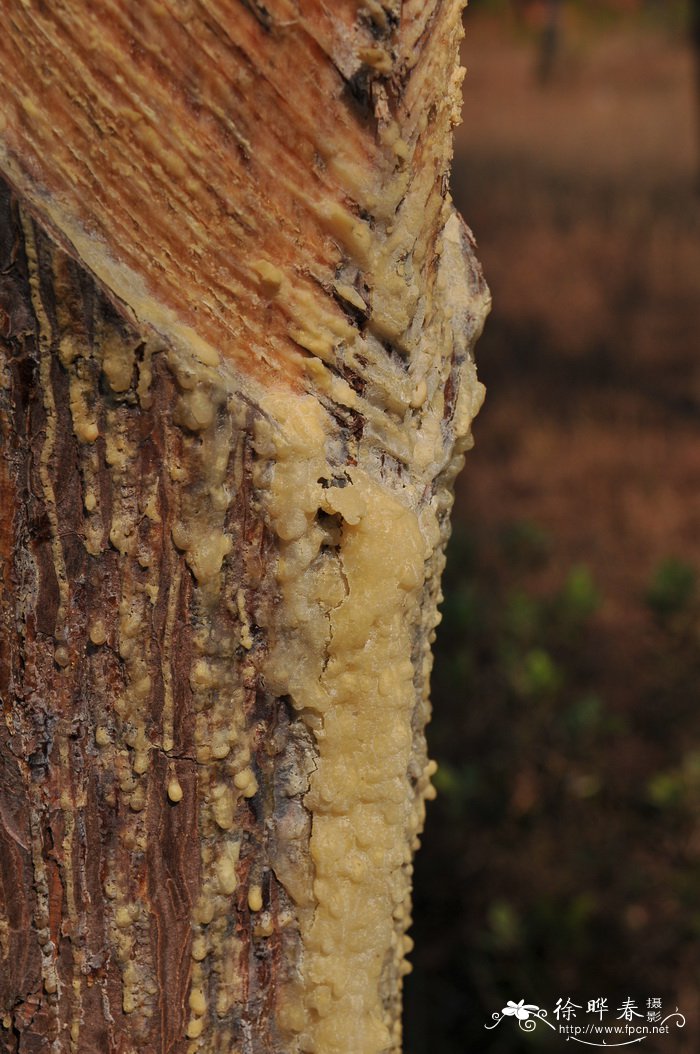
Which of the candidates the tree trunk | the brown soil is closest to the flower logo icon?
the tree trunk

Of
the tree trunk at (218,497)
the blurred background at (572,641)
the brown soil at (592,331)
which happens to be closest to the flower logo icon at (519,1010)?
the blurred background at (572,641)

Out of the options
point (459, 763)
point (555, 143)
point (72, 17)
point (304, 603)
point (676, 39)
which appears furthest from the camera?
point (676, 39)

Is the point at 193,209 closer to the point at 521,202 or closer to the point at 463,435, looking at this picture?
the point at 463,435

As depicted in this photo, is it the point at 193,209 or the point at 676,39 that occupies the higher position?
the point at 676,39

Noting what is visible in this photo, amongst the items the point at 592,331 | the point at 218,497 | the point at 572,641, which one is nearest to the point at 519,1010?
the point at 218,497

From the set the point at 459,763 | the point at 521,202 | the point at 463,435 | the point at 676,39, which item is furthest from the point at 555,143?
the point at 463,435

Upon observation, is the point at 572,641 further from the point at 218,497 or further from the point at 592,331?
the point at 592,331
